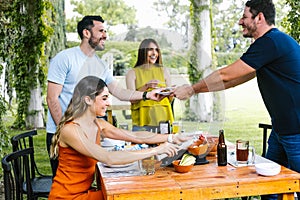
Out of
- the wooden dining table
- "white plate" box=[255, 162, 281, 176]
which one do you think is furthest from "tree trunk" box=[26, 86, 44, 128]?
"white plate" box=[255, 162, 281, 176]

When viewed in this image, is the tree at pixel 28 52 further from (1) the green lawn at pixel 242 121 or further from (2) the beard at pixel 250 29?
(2) the beard at pixel 250 29

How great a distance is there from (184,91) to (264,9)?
2.65 ft

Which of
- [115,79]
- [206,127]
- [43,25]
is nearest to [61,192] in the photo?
[115,79]

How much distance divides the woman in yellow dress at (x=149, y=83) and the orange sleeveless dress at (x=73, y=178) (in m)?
0.36

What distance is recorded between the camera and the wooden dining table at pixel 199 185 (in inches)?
73.6

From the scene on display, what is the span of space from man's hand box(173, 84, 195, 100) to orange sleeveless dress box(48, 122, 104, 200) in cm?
56

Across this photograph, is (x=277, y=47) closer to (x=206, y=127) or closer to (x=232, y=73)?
(x=232, y=73)

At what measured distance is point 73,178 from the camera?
2195mm

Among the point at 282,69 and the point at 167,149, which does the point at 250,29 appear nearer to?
the point at 282,69

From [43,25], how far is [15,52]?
0.61m

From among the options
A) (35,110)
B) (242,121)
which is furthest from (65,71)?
(242,121)

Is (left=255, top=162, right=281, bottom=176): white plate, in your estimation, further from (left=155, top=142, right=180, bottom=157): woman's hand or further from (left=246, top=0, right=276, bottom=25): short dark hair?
(left=246, top=0, right=276, bottom=25): short dark hair

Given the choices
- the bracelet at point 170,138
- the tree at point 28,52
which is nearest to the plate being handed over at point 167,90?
the bracelet at point 170,138

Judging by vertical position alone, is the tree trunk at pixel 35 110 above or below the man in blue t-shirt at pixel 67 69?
below
